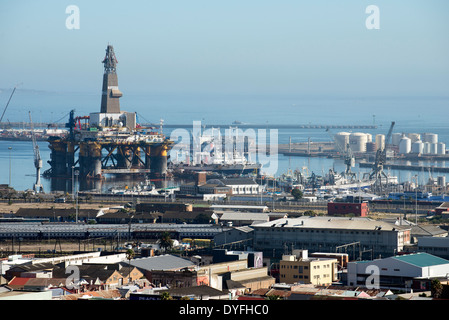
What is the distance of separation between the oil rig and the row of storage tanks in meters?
40.5

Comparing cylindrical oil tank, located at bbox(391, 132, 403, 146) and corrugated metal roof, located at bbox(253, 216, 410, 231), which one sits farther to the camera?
cylindrical oil tank, located at bbox(391, 132, 403, 146)

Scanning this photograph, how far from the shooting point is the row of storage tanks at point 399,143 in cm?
11194

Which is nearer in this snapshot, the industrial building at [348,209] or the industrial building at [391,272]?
the industrial building at [391,272]

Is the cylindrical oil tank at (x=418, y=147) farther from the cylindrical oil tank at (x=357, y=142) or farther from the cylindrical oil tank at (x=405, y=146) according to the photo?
the cylindrical oil tank at (x=357, y=142)

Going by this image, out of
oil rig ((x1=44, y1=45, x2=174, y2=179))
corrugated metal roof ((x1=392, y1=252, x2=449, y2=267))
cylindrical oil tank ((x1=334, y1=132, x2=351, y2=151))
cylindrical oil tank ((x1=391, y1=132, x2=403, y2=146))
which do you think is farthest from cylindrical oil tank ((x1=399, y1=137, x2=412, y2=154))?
corrugated metal roof ((x1=392, y1=252, x2=449, y2=267))

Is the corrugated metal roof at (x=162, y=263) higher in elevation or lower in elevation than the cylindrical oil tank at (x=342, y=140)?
lower

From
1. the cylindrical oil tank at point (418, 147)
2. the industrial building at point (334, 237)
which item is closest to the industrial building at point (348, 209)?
the industrial building at point (334, 237)

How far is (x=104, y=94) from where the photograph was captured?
7256 centimetres

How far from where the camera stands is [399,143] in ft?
376

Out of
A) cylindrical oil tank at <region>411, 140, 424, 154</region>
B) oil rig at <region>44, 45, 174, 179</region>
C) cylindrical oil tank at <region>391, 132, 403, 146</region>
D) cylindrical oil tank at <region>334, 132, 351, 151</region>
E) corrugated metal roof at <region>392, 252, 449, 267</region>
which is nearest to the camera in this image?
corrugated metal roof at <region>392, 252, 449, 267</region>

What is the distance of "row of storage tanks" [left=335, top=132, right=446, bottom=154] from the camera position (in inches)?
4407

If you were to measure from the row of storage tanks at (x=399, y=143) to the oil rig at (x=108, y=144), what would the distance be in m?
40.5

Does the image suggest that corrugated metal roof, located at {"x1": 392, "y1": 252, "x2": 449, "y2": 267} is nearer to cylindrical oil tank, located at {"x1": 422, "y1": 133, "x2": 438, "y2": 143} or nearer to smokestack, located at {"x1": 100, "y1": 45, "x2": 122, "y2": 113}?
smokestack, located at {"x1": 100, "y1": 45, "x2": 122, "y2": 113}
